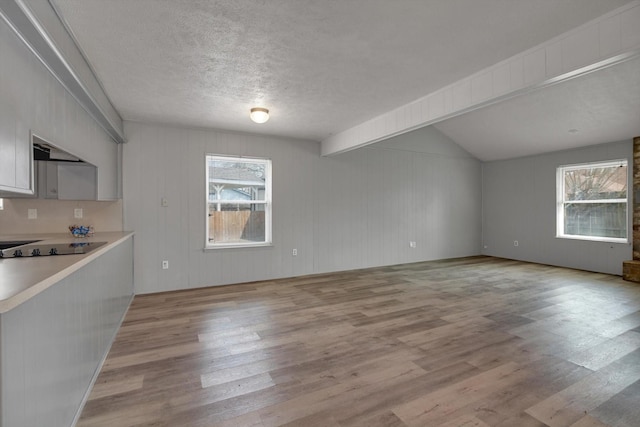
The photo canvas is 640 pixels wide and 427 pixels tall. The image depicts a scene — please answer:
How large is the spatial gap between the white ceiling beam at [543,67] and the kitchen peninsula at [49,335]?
11.3 feet

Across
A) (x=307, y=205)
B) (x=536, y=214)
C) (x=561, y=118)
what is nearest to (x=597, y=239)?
(x=536, y=214)

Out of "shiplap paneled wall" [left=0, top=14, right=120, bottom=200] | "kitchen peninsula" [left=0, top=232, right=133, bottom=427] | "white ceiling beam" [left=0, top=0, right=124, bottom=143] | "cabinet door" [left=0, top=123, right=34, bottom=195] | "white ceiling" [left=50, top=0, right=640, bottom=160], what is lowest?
"kitchen peninsula" [left=0, top=232, right=133, bottom=427]

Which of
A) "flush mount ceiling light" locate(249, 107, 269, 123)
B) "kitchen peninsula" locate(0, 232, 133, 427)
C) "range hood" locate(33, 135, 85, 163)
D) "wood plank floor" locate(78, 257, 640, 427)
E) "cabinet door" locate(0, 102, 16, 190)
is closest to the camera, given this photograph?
"kitchen peninsula" locate(0, 232, 133, 427)

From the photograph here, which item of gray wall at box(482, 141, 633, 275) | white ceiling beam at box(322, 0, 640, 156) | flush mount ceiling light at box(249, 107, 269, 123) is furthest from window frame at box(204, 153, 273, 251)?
gray wall at box(482, 141, 633, 275)

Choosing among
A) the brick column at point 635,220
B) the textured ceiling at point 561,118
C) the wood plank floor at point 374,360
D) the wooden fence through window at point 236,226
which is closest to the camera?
the wood plank floor at point 374,360

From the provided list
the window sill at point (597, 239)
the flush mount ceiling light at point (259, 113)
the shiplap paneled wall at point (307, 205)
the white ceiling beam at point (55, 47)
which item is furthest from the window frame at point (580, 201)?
the white ceiling beam at point (55, 47)

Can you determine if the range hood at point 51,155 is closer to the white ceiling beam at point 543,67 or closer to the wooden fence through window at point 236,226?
the wooden fence through window at point 236,226

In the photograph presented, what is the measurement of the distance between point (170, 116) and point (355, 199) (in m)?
3.59

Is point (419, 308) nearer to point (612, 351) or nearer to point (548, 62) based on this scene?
point (612, 351)

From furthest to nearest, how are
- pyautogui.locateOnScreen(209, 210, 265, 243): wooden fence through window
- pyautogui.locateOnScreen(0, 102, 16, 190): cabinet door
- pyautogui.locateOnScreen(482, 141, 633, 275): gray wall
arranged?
pyautogui.locateOnScreen(482, 141, 633, 275): gray wall, pyautogui.locateOnScreen(209, 210, 265, 243): wooden fence through window, pyautogui.locateOnScreen(0, 102, 16, 190): cabinet door

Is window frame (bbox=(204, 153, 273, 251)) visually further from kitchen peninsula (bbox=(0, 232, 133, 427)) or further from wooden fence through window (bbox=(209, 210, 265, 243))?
kitchen peninsula (bbox=(0, 232, 133, 427))

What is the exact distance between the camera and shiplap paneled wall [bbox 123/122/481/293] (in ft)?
14.8

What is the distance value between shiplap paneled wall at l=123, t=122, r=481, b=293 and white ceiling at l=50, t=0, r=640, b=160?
67 centimetres

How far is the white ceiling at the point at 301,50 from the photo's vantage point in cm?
196
